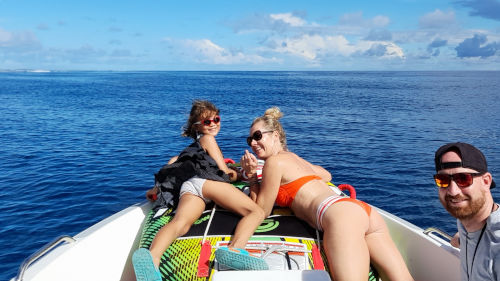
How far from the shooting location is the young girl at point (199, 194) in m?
3.20

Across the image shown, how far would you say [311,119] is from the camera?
2347 centimetres

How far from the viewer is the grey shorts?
147 inches

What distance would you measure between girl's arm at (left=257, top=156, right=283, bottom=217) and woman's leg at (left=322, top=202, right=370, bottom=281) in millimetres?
555

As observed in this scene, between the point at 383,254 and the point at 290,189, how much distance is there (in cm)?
95

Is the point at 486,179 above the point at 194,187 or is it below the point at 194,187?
above

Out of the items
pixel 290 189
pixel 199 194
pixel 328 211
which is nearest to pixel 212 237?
pixel 199 194

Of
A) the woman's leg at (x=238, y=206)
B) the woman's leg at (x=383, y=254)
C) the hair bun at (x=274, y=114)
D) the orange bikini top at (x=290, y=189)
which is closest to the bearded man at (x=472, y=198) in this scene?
the woman's leg at (x=383, y=254)

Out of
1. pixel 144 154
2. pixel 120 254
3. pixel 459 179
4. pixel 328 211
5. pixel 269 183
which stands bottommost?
pixel 144 154

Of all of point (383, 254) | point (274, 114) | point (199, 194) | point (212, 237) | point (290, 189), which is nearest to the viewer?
point (383, 254)

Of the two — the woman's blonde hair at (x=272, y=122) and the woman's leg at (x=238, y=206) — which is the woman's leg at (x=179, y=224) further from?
the woman's blonde hair at (x=272, y=122)

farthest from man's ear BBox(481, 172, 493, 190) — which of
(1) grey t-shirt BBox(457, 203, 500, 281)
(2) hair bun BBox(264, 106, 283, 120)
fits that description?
(2) hair bun BBox(264, 106, 283, 120)

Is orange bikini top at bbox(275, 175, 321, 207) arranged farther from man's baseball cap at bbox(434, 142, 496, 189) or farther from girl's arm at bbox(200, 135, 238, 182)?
man's baseball cap at bbox(434, 142, 496, 189)

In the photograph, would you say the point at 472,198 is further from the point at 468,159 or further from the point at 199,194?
the point at 199,194

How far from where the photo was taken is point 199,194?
3746 millimetres
